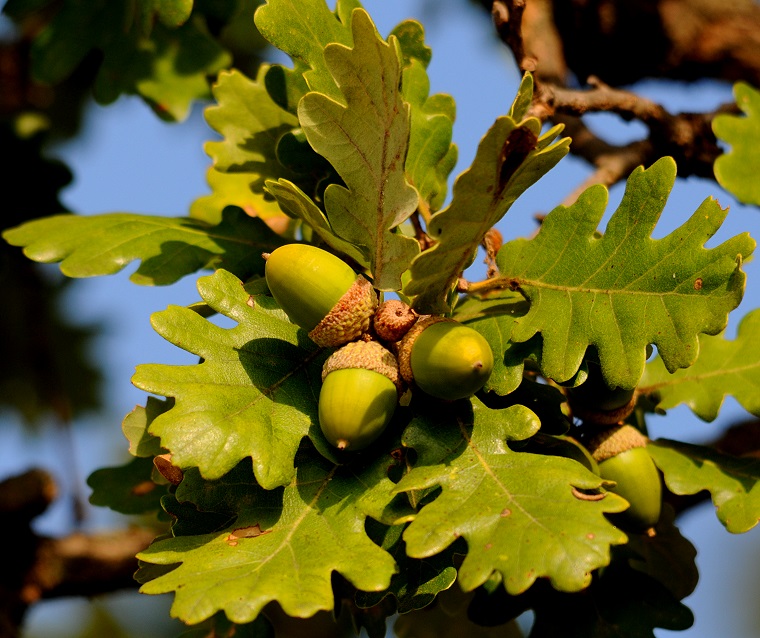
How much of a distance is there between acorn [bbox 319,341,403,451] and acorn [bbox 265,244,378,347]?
40 mm

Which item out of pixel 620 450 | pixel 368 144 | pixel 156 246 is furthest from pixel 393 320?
pixel 156 246

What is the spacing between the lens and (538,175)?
51.0 inches

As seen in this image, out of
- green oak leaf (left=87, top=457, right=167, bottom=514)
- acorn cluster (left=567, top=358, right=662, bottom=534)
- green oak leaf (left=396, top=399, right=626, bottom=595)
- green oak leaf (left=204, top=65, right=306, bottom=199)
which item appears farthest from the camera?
green oak leaf (left=87, top=457, right=167, bottom=514)

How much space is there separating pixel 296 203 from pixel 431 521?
0.56m

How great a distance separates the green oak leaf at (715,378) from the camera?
171 centimetres

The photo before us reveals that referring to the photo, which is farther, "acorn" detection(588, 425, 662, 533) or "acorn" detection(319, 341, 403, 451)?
"acorn" detection(588, 425, 662, 533)

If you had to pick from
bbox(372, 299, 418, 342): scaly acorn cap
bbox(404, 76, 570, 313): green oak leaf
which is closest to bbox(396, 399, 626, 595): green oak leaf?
bbox(372, 299, 418, 342): scaly acorn cap

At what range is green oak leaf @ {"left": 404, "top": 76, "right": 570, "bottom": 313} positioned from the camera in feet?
4.00

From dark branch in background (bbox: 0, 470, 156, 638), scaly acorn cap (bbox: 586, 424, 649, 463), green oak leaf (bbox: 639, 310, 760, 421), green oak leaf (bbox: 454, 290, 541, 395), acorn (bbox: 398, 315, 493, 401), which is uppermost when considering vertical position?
acorn (bbox: 398, 315, 493, 401)

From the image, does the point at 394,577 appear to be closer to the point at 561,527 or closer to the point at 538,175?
the point at 561,527

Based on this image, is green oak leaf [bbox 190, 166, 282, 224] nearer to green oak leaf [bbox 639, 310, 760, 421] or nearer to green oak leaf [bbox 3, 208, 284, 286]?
green oak leaf [bbox 3, 208, 284, 286]

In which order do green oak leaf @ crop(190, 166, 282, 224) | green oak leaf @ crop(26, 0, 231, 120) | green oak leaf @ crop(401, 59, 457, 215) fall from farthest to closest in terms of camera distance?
green oak leaf @ crop(26, 0, 231, 120) → green oak leaf @ crop(190, 166, 282, 224) → green oak leaf @ crop(401, 59, 457, 215)

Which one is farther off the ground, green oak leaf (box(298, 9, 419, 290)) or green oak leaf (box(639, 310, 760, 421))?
green oak leaf (box(298, 9, 419, 290))

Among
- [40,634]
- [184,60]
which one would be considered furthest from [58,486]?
[40,634]
